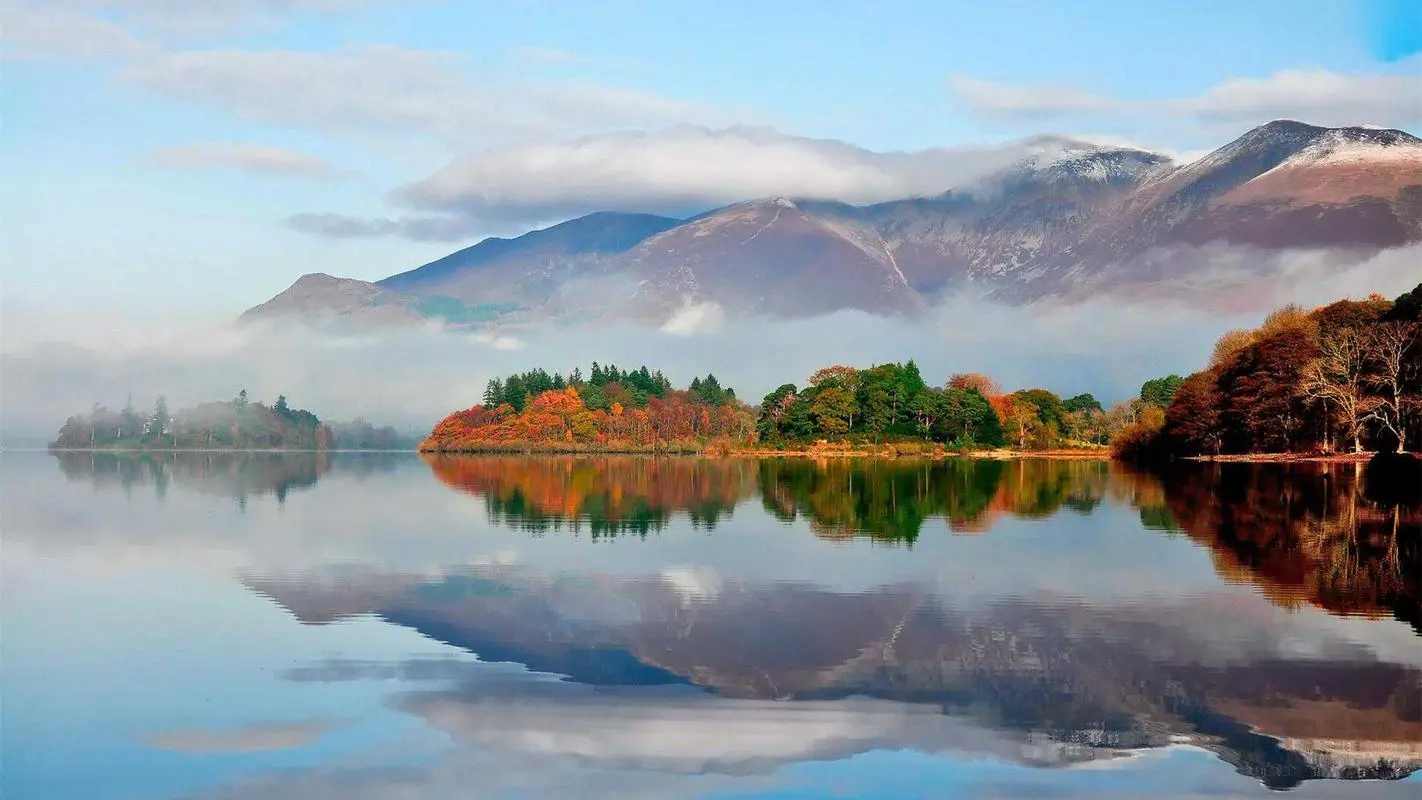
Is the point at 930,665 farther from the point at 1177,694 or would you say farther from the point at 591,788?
the point at 591,788

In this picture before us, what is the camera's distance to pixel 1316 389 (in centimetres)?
6825

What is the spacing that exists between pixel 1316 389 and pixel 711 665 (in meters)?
65.9

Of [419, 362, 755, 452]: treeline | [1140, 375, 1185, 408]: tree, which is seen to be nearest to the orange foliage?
[419, 362, 755, 452]: treeline

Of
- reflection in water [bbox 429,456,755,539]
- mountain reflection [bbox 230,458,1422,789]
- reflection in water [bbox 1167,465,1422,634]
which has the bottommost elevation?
reflection in water [bbox 429,456,755,539]

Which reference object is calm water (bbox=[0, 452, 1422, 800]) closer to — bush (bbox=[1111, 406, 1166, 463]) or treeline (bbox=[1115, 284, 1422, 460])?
treeline (bbox=[1115, 284, 1422, 460])

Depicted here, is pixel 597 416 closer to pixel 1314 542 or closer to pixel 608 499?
pixel 608 499

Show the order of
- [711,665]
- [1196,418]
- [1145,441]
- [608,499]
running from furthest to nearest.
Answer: [1145,441], [1196,418], [608,499], [711,665]

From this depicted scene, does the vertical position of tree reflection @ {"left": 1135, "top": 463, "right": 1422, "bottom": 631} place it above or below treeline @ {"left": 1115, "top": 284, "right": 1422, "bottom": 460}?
below

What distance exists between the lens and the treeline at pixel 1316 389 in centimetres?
6619

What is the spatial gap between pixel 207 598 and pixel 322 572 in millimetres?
2655

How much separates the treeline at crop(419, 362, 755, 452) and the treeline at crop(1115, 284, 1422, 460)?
61023 millimetres

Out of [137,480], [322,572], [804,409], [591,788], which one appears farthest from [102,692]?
[804,409]

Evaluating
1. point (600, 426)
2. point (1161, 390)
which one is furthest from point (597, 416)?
point (1161, 390)

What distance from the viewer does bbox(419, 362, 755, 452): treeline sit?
144625mm
